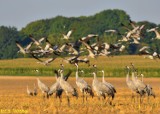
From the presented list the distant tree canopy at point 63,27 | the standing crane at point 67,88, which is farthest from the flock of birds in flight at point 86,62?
the distant tree canopy at point 63,27

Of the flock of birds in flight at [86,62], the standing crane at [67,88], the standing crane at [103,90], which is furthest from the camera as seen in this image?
the flock of birds in flight at [86,62]

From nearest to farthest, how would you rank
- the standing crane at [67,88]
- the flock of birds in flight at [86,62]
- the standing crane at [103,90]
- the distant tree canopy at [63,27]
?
1. the standing crane at [103,90]
2. the standing crane at [67,88]
3. the flock of birds in flight at [86,62]
4. the distant tree canopy at [63,27]

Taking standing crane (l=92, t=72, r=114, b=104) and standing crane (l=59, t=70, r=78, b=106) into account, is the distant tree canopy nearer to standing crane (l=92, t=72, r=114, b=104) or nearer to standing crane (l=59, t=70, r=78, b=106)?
standing crane (l=59, t=70, r=78, b=106)

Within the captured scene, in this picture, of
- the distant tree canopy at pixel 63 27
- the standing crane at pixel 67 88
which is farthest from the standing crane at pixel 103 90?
the distant tree canopy at pixel 63 27

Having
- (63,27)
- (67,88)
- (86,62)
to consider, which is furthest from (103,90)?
(63,27)

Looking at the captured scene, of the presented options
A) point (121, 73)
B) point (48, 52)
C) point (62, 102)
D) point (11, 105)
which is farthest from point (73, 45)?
point (121, 73)

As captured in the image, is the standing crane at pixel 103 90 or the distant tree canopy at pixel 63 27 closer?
the standing crane at pixel 103 90

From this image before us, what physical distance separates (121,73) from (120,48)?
25580 mm

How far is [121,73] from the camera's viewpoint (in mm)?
66312

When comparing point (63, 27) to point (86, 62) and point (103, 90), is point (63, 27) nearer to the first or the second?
point (86, 62)

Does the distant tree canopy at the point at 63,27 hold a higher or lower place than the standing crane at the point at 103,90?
higher

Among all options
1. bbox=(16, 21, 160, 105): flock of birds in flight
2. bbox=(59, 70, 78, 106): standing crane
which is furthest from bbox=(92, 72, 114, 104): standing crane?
bbox=(59, 70, 78, 106): standing crane

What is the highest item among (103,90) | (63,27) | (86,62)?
(63,27)

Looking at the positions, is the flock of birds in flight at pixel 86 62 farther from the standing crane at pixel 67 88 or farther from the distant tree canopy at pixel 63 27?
the distant tree canopy at pixel 63 27
